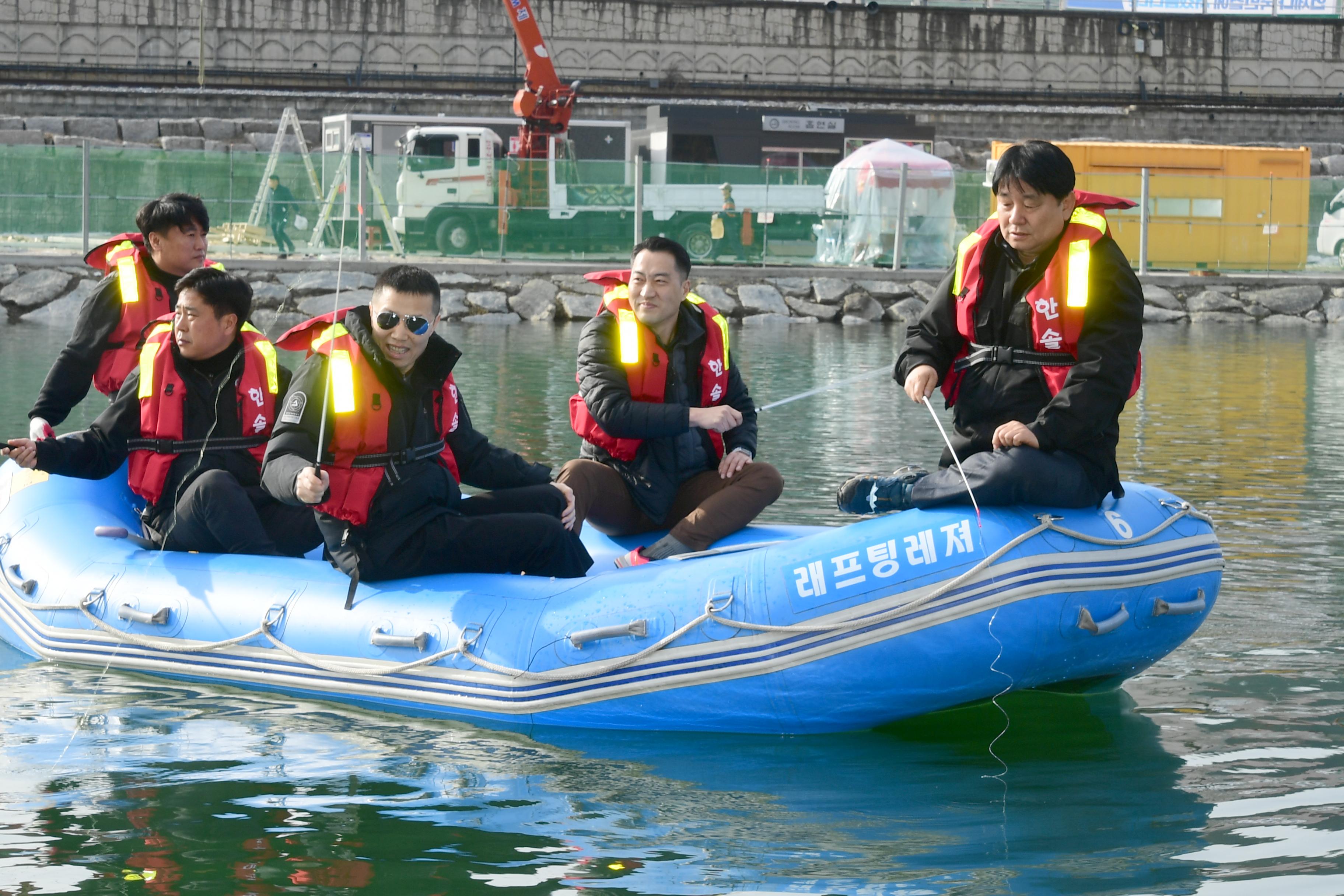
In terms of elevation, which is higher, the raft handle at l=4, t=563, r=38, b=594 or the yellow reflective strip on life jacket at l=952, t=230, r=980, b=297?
the yellow reflective strip on life jacket at l=952, t=230, r=980, b=297

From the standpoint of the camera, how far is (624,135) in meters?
25.4

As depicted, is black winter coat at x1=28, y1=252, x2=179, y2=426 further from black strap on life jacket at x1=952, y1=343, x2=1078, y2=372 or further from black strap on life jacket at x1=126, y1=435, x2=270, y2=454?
black strap on life jacket at x1=952, y1=343, x2=1078, y2=372

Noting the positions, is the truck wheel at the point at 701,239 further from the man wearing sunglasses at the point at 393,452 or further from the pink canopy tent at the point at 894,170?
the man wearing sunglasses at the point at 393,452

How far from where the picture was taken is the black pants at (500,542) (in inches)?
195

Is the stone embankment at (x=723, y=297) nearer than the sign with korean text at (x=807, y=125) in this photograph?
Yes

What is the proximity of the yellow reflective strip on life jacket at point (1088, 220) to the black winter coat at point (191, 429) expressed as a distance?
2755 millimetres

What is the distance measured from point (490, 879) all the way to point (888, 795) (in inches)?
44.5

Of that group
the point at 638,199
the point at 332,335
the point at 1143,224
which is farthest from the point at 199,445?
the point at 1143,224

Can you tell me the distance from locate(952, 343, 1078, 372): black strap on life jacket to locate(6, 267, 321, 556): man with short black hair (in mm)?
2320

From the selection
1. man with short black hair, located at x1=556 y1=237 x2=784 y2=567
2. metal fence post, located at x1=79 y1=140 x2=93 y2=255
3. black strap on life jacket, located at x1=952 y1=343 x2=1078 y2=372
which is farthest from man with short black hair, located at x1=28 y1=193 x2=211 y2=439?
metal fence post, located at x1=79 y1=140 x2=93 y2=255

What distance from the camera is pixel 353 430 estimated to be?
4770mm

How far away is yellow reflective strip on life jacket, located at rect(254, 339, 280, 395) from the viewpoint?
5.46 meters

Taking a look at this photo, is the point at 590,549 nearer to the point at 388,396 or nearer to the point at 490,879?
the point at 388,396

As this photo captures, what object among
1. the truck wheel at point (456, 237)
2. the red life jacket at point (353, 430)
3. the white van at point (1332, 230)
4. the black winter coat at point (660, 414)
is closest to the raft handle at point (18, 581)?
the red life jacket at point (353, 430)
